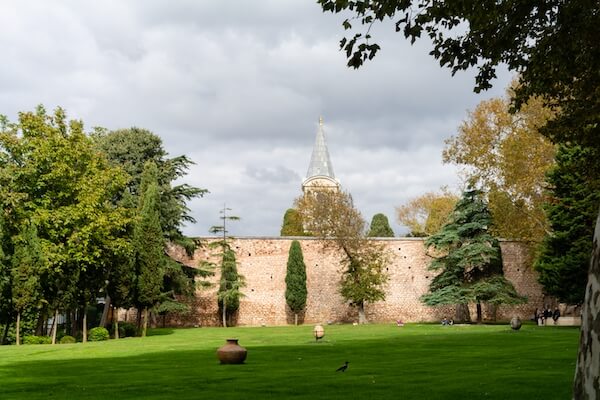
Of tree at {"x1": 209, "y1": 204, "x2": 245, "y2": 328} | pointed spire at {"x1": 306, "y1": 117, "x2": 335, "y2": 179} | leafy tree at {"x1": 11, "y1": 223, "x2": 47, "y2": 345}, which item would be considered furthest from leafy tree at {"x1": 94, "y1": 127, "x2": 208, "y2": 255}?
pointed spire at {"x1": 306, "y1": 117, "x2": 335, "y2": 179}

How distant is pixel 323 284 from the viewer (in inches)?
1748

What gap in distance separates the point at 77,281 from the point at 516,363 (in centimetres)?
2144

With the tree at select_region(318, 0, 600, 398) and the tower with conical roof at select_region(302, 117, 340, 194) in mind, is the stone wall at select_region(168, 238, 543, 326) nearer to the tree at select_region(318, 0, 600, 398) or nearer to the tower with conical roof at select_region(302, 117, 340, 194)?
the tree at select_region(318, 0, 600, 398)

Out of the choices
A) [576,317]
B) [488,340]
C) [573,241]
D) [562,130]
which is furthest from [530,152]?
[562,130]

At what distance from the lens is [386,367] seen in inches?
570

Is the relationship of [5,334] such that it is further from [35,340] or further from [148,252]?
[148,252]

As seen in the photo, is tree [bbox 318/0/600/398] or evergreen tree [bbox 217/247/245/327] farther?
evergreen tree [bbox 217/247/245/327]

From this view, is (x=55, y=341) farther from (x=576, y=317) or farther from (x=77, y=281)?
(x=576, y=317)

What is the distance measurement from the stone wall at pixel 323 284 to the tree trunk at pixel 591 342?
134 ft

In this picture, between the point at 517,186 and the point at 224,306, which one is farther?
the point at 224,306

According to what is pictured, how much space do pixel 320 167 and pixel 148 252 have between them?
5344cm

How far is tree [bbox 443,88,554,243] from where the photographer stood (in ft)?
103

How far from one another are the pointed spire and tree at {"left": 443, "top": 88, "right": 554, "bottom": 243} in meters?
51.1

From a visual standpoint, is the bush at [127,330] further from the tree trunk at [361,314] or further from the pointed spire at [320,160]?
the pointed spire at [320,160]
